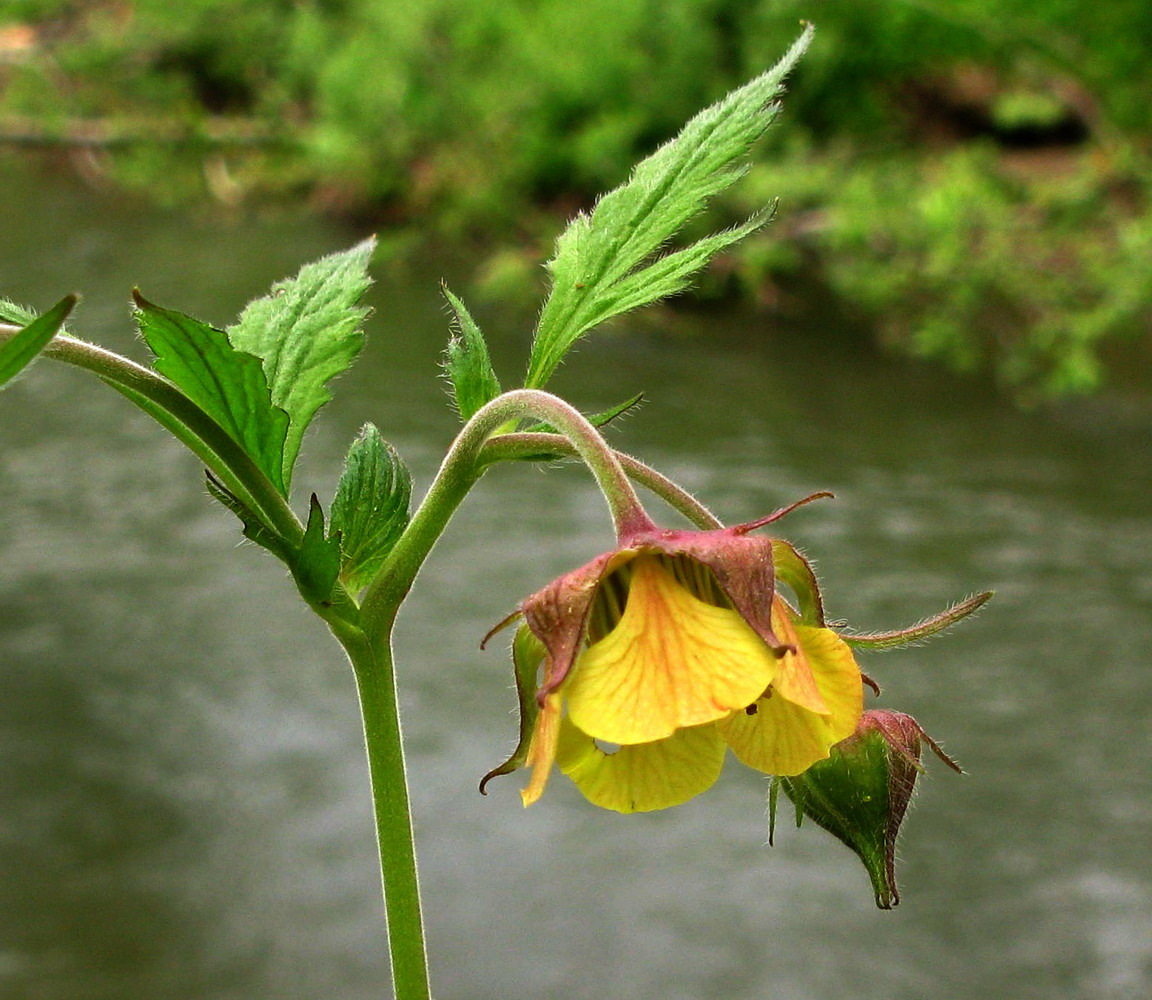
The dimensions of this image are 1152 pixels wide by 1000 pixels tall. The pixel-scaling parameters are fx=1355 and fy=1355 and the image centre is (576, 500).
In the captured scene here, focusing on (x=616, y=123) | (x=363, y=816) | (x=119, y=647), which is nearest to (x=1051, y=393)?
(x=616, y=123)

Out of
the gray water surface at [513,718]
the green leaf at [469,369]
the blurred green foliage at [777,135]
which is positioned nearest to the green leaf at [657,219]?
the green leaf at [469,369]

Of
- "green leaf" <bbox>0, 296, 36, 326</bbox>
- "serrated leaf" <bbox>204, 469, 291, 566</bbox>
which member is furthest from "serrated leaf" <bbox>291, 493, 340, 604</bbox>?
"green leaf" <bbox>0, 296, 36, 326</bbox>

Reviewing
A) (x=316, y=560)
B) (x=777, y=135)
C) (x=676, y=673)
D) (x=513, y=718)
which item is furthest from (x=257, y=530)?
(x=777, y=135)

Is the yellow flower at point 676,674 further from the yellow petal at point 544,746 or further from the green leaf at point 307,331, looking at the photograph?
the green leaf at point 307,331

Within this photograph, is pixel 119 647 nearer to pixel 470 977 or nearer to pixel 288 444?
pixel 470 977

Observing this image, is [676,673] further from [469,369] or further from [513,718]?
[513,718]

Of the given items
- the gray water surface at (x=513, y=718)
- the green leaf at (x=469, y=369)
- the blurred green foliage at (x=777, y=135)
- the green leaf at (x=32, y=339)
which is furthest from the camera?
the blurred green foliage at (x=777, y=135)

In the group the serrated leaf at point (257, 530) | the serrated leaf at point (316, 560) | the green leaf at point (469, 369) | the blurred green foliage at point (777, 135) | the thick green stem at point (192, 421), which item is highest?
the blurred green foliage at point (777, 135)
